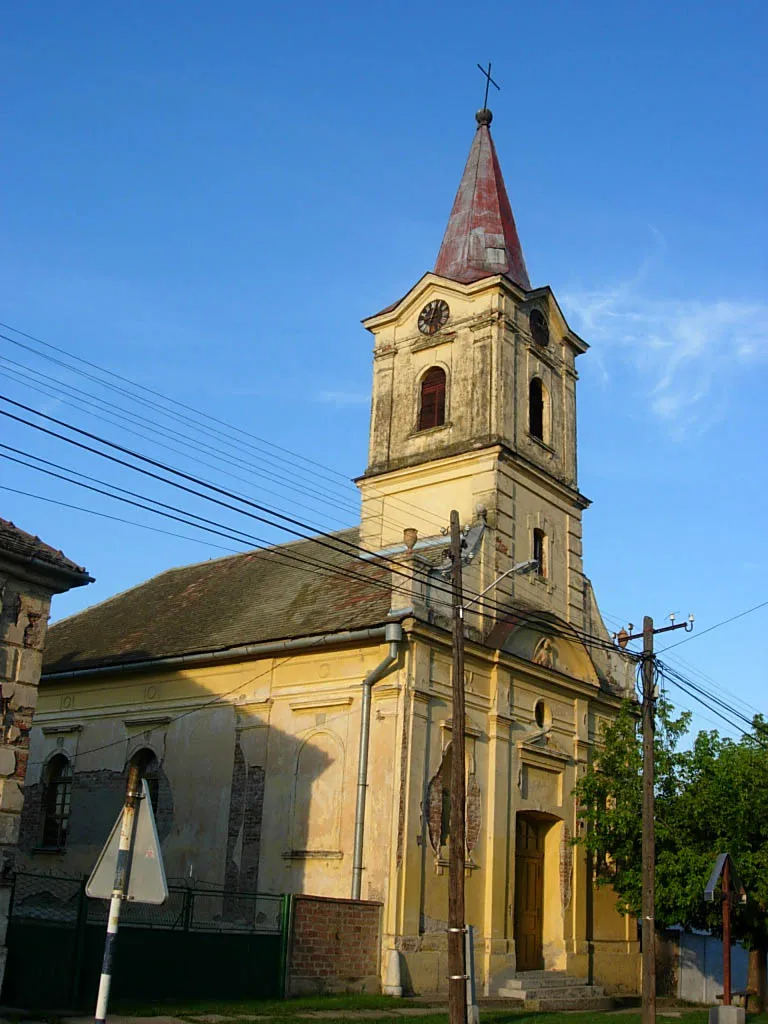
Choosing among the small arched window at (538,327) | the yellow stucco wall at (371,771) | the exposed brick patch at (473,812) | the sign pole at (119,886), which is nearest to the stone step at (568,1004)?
the yellow stucco wall at (371,771)

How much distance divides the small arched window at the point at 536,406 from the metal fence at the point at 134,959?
48.7 feet

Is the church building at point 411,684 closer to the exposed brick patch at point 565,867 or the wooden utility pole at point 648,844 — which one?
the exposed brick patch at point 565,867

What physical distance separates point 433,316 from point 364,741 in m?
12.6

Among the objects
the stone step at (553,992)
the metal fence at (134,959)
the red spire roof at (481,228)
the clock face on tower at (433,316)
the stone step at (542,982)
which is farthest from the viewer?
the red spire roof at (481,228)

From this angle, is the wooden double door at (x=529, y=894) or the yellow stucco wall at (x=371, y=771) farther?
the wooden double door at (x=529, y=894)

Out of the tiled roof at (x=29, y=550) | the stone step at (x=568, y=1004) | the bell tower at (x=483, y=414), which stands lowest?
the stone step at (x=568, y=1004)

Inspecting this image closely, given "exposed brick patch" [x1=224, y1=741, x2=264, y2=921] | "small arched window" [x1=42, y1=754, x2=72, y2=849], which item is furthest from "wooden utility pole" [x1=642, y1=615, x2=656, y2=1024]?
"small arched window" [x1=42, y1=754, x2=72, y2=849]

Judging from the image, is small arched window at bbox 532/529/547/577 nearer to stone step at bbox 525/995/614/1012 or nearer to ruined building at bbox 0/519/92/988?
stone step at bbox 525/995/614/1012

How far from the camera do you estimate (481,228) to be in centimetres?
3164

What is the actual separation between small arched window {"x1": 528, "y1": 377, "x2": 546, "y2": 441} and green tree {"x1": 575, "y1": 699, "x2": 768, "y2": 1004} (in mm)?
7585

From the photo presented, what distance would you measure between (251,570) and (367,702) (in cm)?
930

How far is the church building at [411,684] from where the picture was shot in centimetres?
Result: 2236

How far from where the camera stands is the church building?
2236 cm

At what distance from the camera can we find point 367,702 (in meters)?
22.5
